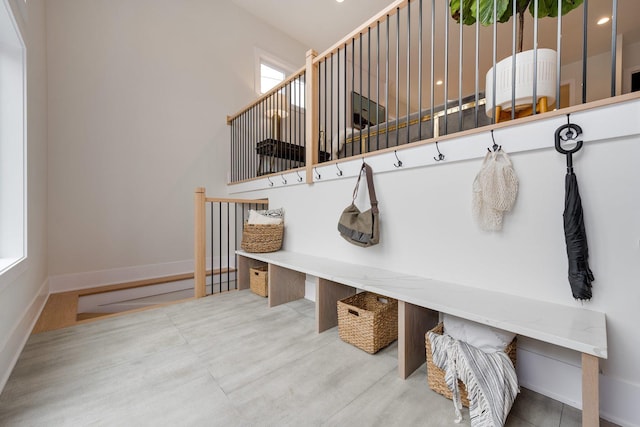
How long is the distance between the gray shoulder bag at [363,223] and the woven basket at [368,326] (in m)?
0.36

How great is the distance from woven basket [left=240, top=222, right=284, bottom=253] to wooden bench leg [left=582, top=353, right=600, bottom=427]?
1.92 meters

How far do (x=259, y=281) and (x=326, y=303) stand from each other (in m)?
0.82

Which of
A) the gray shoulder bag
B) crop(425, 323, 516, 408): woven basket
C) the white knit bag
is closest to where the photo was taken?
crop(425, 323, 516, 408): woven basket

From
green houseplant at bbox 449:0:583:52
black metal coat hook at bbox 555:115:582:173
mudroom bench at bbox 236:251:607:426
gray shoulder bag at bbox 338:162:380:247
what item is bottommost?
mudroom bench at bbox 236:251:607:426

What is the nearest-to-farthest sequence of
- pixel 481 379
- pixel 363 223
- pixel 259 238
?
pixel 481 379 → pixel 363 223 → pixel 259 238

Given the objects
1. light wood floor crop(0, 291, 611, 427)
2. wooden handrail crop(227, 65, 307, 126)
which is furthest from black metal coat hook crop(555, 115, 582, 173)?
wooden handrail crop(227, 65, 307, 126)

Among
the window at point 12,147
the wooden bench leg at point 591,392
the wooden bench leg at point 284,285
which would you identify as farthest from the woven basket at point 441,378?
the window at point 12,147

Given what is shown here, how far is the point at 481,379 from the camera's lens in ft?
2.93

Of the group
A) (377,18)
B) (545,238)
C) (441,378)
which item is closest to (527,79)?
(545,238)

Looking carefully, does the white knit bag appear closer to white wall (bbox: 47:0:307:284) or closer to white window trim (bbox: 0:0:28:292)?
white window trim (bbox: 0:0:28:292)

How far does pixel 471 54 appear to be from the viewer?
4.75 m

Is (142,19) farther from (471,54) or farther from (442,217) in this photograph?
(471,54)

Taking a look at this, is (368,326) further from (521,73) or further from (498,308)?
(521,73)

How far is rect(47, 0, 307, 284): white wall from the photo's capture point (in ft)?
7.86
